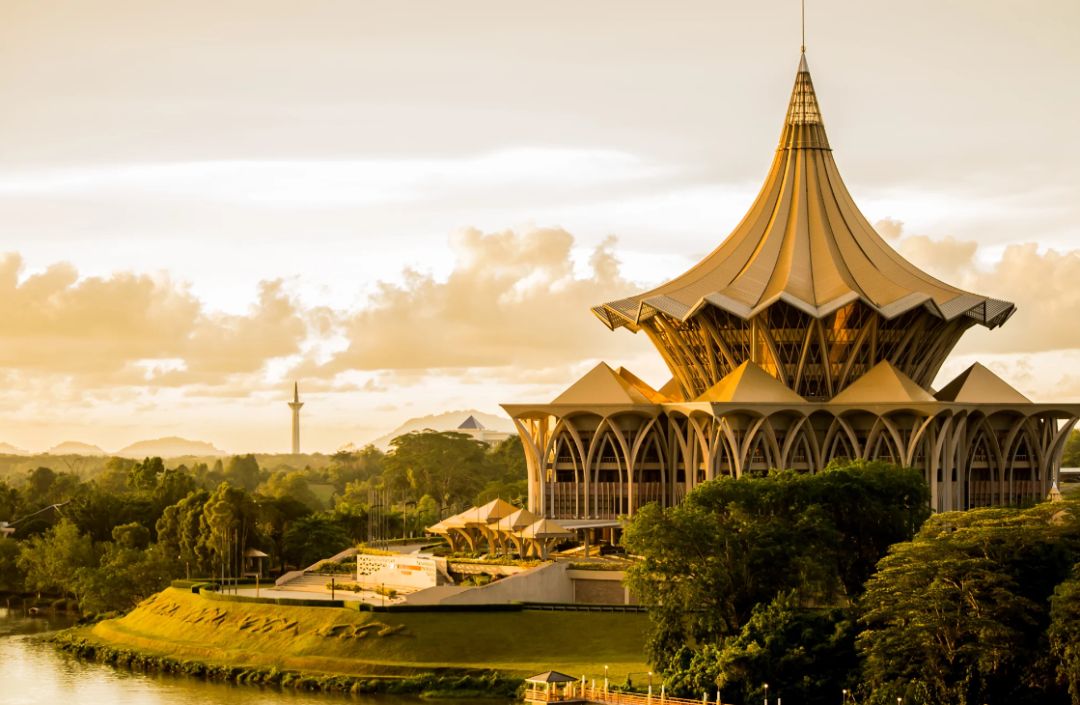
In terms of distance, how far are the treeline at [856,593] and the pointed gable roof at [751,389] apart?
20.2 meters

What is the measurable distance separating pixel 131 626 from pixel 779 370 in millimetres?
35184

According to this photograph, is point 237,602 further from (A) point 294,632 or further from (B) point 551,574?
(B) point 551,574

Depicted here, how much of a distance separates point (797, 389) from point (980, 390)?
941cm

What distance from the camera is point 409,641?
2869 inches

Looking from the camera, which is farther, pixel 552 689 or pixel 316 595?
pixel 316 595

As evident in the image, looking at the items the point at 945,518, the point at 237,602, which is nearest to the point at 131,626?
the point at 237,602

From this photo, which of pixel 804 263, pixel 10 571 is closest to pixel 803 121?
pixel 804 263

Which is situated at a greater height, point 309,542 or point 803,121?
point 803,121

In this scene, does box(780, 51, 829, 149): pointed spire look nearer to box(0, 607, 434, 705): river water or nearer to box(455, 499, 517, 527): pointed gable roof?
box(455, 499, 517, 527): pointed gable roof

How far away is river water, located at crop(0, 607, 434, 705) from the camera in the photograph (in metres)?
67.8

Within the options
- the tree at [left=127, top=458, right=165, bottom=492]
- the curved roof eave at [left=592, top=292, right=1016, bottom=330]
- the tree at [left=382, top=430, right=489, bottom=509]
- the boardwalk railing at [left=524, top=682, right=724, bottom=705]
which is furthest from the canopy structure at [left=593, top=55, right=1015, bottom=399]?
the tree at [left=382, top=430, right=489, bottom=509]

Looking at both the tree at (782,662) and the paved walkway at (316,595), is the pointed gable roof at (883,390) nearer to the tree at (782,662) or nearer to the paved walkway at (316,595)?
the paved walkway at (316,595)

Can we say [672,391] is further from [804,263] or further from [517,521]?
[517,521]

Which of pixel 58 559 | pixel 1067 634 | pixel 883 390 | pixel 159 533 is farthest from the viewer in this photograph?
pixel 58 559
